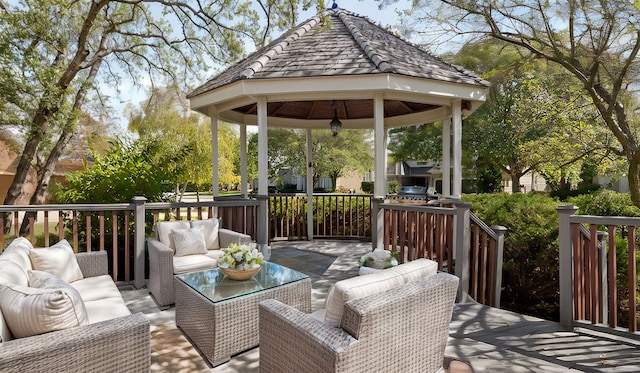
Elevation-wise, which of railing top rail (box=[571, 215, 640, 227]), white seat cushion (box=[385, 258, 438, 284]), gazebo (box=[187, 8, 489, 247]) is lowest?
white seat cushion (box=[385, 258, 438, 284])

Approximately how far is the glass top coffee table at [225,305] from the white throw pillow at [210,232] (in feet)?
4.27

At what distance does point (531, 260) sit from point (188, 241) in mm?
4616

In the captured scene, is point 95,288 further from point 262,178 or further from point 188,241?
point 262,178

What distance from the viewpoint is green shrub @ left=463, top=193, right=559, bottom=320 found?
4.55 metres

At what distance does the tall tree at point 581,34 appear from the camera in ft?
20.2

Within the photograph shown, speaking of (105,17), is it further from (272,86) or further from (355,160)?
(355,160)

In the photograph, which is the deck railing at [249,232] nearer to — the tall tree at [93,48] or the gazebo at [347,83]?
the gazebo at [347,83]

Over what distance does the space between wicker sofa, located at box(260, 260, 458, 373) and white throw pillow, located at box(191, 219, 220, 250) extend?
8.58 ft

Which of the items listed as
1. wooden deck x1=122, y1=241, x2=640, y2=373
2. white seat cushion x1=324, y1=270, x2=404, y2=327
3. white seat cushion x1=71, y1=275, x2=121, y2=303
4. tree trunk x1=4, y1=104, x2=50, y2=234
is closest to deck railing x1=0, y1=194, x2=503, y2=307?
wooden deck x1=122, y1=241, x2=640, y2=373

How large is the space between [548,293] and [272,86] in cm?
483

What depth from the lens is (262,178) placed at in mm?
5316

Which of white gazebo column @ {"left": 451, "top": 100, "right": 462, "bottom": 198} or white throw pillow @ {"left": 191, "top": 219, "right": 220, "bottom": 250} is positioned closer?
white throw pillow @ {"left": 191, "top": 219, "right": 220, "bottom": 250}

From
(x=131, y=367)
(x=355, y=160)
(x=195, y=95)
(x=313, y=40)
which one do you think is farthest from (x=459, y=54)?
(x=355, y=160)

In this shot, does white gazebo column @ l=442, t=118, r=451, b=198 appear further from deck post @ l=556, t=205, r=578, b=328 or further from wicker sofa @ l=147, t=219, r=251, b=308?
wicker sofa @ l=147, t=219, r=251, b=308
